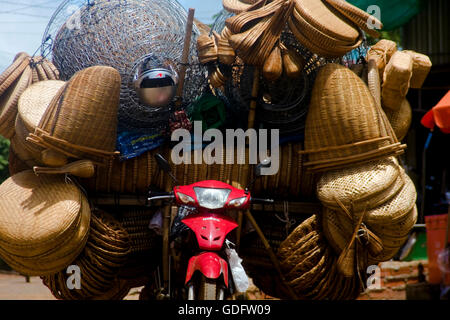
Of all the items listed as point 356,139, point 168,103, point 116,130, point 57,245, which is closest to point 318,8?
point 356,139

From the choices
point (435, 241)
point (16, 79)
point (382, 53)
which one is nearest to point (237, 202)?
point (382, 53)

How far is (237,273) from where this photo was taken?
136 inches

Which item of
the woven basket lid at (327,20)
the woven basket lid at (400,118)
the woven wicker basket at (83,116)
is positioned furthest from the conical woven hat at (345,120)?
the woven wicker basket at (83,116)

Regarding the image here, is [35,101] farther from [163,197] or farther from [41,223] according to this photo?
[163,197]

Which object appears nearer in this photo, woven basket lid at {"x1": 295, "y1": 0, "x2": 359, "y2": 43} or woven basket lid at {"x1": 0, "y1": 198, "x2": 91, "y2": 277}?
woven basket lid at {"x1": 0, "y1": 198, "x2": 91, "y2": 277}

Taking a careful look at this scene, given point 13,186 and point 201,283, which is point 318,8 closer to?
point 201,283

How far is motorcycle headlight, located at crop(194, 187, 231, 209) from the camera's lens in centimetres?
354

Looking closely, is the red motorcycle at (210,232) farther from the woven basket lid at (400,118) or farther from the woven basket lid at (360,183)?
the woven basket lid at (400,118)

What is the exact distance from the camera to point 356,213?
12.1ft

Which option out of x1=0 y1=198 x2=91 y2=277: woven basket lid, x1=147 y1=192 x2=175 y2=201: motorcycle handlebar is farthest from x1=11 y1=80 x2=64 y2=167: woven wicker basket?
x1=147 y1=192 x2=175 y2=201: motorcycle handlebar

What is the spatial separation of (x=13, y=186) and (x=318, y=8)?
7.62 feet

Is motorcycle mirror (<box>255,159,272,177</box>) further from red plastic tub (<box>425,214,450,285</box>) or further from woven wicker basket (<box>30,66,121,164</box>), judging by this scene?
red plastic tub (<box>425,214,450,285</box>)

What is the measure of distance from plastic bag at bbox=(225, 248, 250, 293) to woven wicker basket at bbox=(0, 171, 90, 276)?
0.98m

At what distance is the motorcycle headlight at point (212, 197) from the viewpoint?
3.54 m
